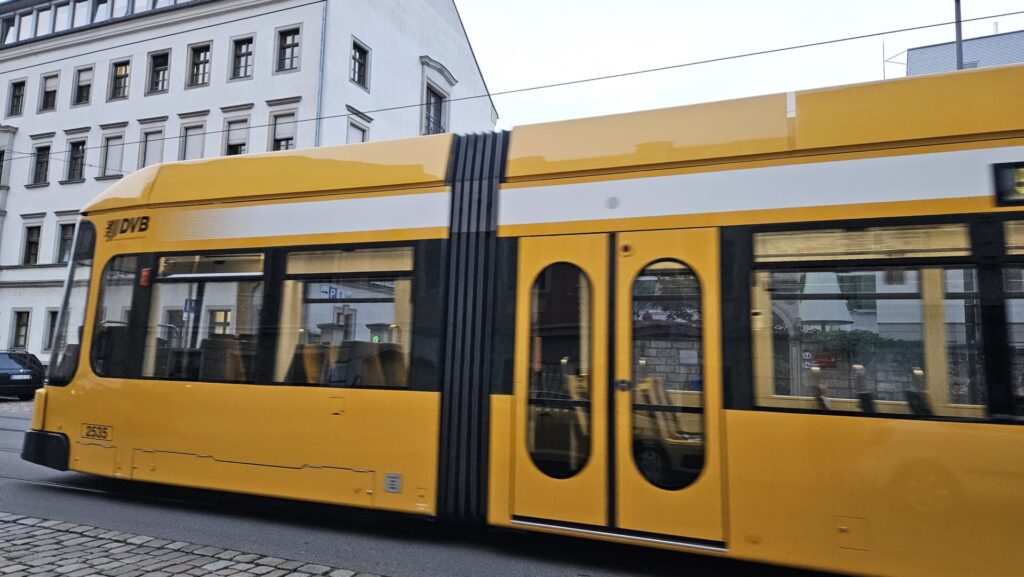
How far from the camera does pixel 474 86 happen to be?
34.2 metres

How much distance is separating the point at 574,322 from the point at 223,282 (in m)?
3.23

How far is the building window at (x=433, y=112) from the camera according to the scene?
28.9 metres

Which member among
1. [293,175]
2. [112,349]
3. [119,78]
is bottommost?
[112,349]

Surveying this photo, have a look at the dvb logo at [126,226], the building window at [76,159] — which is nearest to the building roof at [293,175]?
the dvb logo at [126,226]

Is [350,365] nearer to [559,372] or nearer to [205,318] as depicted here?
[205,318]

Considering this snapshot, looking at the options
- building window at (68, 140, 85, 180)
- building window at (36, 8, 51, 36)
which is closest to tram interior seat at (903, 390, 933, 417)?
building window at (68, 140, 85, 180)

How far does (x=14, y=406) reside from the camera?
1691 cm

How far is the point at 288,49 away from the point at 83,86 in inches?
436

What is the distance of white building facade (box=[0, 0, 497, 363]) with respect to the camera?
23453 mm

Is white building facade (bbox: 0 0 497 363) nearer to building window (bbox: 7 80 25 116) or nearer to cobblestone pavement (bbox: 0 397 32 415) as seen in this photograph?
building window (bbox: 7 80 25 116)

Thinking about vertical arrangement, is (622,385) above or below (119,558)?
above

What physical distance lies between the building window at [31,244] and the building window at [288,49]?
1364cm

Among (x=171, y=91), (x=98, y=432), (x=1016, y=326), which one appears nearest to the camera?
(x=1016, y=326)

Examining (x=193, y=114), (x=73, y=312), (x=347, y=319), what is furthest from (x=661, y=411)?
(x=193, y=114)
